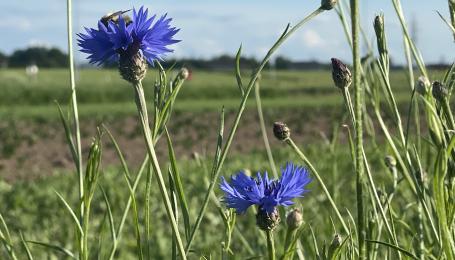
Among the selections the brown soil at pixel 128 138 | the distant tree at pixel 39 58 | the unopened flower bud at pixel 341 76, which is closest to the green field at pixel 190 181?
the brown soil at pixel 128 138

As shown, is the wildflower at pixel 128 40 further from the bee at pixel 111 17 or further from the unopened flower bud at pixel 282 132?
the unopened flower bud at pixel 282 132

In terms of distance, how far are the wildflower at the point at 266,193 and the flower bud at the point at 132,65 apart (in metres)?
0.13

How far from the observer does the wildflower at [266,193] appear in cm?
64

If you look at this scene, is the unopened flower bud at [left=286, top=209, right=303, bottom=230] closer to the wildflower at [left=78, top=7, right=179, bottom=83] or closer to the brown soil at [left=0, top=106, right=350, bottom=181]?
the wildflower at [left=78, top=7, right=179, bottom=83]

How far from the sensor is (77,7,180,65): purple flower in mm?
610

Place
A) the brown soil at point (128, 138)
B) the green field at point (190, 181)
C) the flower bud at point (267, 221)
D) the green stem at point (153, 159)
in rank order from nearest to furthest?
the green stem at point (153, 159), the flower bud at point (267, 221), the green field at point (190, 181), the brown soil at point (128, 138)

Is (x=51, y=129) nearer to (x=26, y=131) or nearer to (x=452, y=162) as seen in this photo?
(x=26, y=131)

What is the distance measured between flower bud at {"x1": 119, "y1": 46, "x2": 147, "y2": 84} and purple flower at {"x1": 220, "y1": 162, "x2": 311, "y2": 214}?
132 millimetres

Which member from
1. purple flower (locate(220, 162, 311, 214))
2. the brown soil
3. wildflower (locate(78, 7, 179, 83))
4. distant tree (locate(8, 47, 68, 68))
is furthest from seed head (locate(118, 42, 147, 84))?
distant tree (locate(8, 47, 68, 68))

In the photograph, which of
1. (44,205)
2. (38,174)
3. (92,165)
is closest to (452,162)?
(92,165)

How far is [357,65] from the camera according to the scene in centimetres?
56

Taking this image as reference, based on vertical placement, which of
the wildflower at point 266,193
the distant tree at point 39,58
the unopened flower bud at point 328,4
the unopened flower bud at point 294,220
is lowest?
the distant tree at point 39,58

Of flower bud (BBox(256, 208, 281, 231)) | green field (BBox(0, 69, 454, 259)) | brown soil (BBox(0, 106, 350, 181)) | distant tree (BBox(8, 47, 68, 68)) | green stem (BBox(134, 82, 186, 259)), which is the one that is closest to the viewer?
green stem (BBox(134, 82, 186, 259))

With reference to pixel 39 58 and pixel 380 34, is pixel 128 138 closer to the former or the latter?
pixel 380 34
